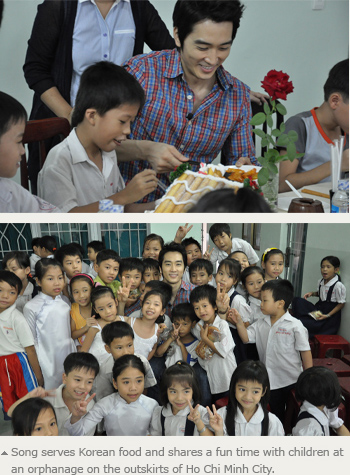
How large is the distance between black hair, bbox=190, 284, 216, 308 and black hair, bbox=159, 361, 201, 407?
15 centimetres

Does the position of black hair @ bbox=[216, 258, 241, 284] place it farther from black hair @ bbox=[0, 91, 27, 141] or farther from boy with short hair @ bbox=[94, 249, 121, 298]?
black hair @ bbox=[0, 91, 27, 141]

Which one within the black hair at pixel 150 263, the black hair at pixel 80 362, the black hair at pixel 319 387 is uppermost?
the black hair at pixel 150 263

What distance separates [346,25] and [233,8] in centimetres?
33

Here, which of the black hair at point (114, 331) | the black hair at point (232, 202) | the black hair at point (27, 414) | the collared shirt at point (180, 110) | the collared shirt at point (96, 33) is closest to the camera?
the black hair at point (232, 202)

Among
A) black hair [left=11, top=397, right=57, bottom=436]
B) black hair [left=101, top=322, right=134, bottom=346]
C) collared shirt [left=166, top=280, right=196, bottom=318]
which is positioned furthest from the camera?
collared shirt [left=166, top=280, right=196, bottom=318]

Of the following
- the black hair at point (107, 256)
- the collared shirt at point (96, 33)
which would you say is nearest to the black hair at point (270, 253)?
the black hair at point (107, 256)

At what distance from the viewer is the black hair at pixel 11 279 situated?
39.0 inches

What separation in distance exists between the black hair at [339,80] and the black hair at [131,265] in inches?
Result: 28.7

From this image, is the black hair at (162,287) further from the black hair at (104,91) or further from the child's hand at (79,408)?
the black hair at (104,91)

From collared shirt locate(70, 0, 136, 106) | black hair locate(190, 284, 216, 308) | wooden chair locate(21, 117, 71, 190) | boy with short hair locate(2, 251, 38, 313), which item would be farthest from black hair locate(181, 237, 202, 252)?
collared shirt locate(70, 0, 136, 106)

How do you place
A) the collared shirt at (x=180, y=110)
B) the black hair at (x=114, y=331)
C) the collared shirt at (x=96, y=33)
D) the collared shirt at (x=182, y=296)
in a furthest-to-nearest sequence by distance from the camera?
the collared shirt at (x=180, y=110) < the collared shirt at (x=96, y=33) < the collared shirt at (x=182, y=296) < the black hair at (x=114, y=331)

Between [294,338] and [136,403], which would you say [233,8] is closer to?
[294,338]

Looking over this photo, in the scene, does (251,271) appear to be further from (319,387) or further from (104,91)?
(104,91)

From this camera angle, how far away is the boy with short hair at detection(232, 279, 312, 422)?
1.04m
